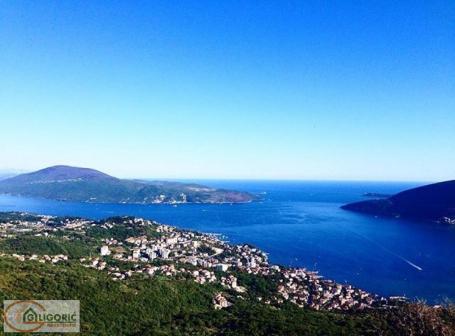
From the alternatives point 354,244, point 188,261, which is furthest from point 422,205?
point 188,261

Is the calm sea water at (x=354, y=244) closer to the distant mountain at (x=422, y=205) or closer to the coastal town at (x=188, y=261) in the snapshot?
the coastal town at (x=188, y=261)

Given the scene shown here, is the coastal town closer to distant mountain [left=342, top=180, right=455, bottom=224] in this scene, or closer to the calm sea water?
the calm sea water

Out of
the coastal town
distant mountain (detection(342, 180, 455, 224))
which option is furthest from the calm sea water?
distant mountain (detection(342, 180, 455, 224))

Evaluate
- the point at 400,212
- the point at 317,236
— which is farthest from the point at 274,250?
the point at 400,212

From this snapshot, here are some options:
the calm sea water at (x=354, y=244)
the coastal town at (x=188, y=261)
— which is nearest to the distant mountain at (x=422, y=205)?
the calm sea water at (x=354, y=244)

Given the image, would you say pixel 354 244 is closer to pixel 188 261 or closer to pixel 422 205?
pixel 188 261

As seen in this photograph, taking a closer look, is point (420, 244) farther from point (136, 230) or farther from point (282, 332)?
point (282, 332)
